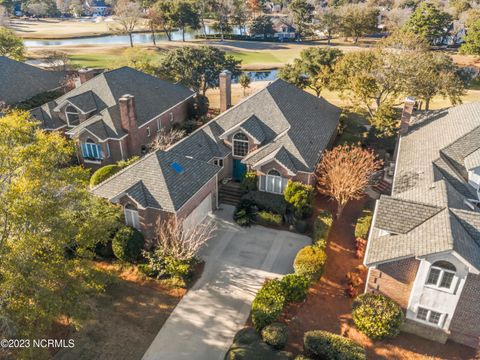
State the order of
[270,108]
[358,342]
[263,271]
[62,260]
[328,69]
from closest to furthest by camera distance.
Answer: [62,260], [358,342], [263,271], [270,108], [328,69]

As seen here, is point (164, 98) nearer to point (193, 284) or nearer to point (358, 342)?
point (193, 284)

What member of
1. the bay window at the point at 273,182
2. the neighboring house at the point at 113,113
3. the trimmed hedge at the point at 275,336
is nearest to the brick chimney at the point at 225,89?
the neighboring house at the point at 113,113

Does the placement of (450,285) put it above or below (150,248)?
above

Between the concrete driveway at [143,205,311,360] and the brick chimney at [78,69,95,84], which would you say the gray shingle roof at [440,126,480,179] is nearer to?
the concrete driveway at [143,205,311,360]

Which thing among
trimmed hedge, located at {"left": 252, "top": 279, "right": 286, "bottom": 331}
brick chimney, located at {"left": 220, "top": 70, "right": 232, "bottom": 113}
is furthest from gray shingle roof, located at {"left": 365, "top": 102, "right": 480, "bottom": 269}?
brick chimney, located at {"left": 220, "top": 70, "right": 232, "bottom": 113}

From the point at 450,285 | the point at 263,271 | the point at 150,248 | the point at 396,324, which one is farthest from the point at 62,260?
the point at 450,285

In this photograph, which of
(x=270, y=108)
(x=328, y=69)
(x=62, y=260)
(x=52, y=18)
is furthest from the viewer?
(x=52, y=18)

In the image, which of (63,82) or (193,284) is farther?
(63,82)
